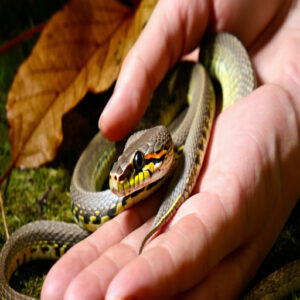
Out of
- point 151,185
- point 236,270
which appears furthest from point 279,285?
point 151,185

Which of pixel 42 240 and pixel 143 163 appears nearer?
pixel 143 163

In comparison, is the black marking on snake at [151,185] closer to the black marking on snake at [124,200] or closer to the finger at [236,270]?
the black marking on snake at [124,200]

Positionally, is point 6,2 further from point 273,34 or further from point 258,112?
point 258,112

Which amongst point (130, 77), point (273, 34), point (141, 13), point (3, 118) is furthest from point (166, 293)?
point (3, 118)

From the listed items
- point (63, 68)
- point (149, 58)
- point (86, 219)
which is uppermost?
point (149, 58)

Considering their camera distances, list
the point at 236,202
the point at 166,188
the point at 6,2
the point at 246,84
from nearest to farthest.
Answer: the point at 236,202 < the point at 166,188 < the point at 246,84 < the point at 6,2

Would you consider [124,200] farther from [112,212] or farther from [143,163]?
[143,163]
